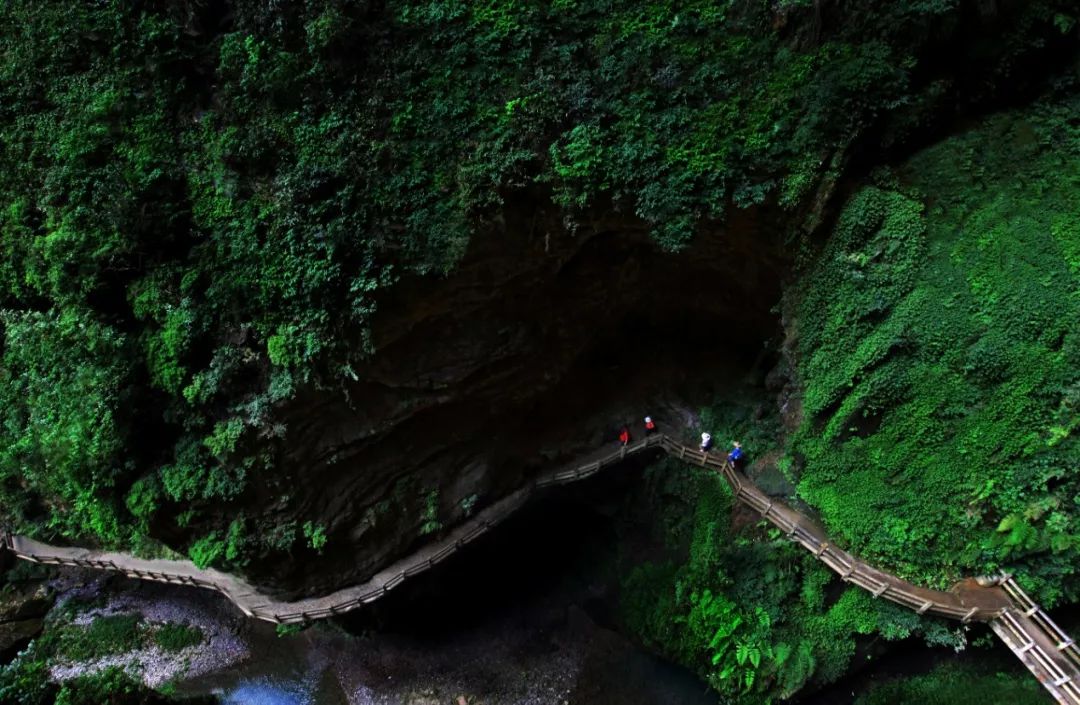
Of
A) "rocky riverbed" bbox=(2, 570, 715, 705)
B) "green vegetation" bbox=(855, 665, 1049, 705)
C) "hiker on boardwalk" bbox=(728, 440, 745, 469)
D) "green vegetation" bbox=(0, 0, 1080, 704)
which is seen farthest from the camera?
"rocky riverbed" bbox=(2, 570, 715, 705)

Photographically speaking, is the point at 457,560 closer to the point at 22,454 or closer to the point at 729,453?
the point at 729,453

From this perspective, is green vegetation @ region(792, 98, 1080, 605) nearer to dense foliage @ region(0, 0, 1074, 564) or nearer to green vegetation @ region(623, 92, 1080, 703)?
green vegetation @ region(623, 92, 1080, 703)

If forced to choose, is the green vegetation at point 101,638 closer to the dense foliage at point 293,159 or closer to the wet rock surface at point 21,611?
the wet rock surface at point 21,611

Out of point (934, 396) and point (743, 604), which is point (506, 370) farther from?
point (934, 396)

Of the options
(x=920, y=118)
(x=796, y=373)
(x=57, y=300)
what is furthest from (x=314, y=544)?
(x=920, y=118)

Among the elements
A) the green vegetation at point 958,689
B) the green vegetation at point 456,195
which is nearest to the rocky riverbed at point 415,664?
the green vegetation at point 958,689

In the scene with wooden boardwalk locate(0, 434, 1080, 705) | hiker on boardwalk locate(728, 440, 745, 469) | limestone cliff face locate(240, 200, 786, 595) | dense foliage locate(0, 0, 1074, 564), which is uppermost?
dense foliage locate(0, 0, 1074, 564)

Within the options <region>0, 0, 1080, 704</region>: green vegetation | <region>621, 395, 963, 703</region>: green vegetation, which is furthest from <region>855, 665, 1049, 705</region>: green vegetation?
<region>0, 0, 1080, 704</region>: green vegetation
